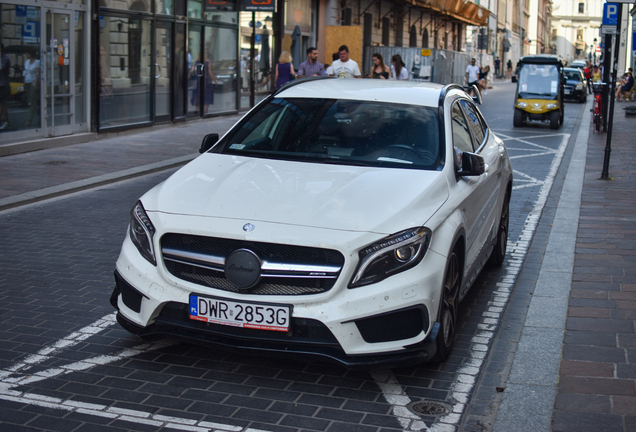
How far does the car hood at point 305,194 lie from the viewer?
4.09 metres

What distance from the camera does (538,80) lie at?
23.6 meters

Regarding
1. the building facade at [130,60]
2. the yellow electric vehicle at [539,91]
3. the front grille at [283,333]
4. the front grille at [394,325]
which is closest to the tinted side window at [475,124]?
the front grille at [394,325]

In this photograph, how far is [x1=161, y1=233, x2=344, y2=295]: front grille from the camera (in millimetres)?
3924

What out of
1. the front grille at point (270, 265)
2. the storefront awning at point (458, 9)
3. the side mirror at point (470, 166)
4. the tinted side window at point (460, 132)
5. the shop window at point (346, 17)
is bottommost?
the front grille at point (270, 265)

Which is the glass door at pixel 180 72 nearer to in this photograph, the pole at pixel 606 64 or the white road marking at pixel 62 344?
the pole at pixel 606 64

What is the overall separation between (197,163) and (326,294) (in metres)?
1.56

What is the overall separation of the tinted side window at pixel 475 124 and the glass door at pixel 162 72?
511 inches

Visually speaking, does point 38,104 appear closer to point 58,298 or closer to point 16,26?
point 16,26

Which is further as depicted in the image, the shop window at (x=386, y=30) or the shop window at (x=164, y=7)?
the shop window at (x=386, y=30)

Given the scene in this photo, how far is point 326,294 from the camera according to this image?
3895mm

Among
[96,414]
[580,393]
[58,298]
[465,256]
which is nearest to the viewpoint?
[96,414]

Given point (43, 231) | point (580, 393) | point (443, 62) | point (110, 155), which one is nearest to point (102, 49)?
point (110, 155)

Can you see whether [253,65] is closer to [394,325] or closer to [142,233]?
[142,233]

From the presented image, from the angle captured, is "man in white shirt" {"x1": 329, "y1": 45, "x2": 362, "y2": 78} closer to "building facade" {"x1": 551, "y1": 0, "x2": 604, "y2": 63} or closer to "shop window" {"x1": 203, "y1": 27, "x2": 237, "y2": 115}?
"shop window" {"x1": 203, "y1": 27, "x2": 237, "y2": 115}
